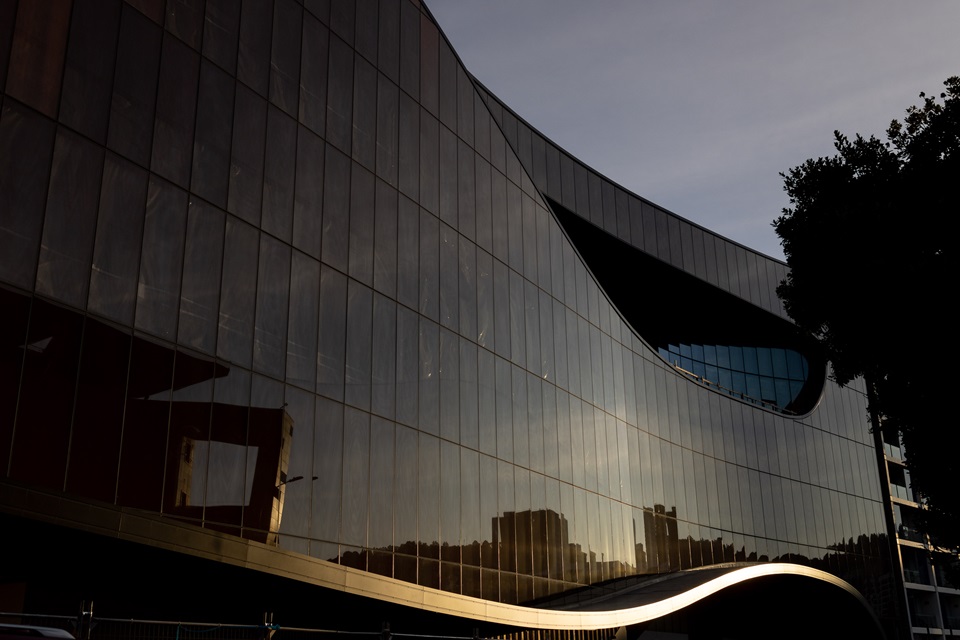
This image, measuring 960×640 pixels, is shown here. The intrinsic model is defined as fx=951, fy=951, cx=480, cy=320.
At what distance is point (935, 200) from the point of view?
1983cm

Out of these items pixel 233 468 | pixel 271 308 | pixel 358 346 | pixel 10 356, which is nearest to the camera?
pixel 10 356

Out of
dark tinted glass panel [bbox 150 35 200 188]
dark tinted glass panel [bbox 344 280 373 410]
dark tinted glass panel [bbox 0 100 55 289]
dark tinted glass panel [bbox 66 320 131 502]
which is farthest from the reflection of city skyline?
dark tinted glass panel [bbox 0 100 55 289]

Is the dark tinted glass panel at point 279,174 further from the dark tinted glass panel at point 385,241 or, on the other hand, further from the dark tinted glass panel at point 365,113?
the dark tinted glass panel at point 385,241

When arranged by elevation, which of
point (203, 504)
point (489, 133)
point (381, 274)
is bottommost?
point (203, 504)

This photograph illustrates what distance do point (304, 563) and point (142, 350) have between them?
4751 millimetres

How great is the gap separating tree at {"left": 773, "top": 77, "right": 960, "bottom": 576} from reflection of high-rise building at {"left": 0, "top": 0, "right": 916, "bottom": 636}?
9.36m

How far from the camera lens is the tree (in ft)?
63.4

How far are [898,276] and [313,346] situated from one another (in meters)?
12.2

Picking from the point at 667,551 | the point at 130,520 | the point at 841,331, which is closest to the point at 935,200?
the point at 841,331

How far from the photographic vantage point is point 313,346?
20250 millimetres

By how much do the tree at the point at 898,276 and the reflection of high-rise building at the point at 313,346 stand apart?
9.36m

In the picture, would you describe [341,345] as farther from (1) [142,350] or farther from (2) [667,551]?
(2) [667,551]

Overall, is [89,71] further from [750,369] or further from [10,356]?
[750,369]

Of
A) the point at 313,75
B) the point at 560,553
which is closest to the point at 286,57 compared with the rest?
the point at 313,75
